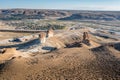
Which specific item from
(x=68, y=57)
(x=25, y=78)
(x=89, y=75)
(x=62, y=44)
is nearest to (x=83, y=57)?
(x=68, y=57)

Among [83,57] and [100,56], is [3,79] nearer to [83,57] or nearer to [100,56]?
→ [83,57]

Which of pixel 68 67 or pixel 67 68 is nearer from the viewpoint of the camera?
pixel 67 68

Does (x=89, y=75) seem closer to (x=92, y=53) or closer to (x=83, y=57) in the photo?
(x=83, y=57)

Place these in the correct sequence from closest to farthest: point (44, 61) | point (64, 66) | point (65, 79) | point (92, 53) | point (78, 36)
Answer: point (65, 79), point (64, 66), point (44, 61), point (92, 53), point (78, 36)

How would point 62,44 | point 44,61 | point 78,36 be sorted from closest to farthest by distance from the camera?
point 44,61 → point 62,44 → point 78,36

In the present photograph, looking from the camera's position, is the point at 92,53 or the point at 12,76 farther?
the point at 92,53

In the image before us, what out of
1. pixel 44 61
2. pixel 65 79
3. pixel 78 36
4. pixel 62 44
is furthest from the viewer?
pixel 78 36

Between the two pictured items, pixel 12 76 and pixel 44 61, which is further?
pixel 44 61

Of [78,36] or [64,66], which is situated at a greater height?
[64,66]

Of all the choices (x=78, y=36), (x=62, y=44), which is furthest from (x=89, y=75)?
(x=78, y=36)
